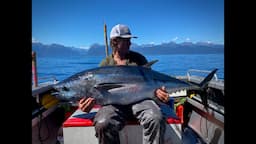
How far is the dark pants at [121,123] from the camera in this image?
1993 millimetres

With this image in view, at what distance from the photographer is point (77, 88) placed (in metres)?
2.16

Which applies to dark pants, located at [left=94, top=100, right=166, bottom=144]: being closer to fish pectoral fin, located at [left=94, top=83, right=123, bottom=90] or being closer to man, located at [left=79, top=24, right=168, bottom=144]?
man, located at [left=79, top=24, right=168, bottom=144]

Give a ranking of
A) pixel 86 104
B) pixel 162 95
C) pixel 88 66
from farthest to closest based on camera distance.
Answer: pixel 88 66 < pixel 162 95 < pixel 86 104

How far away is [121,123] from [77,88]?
1.64ft

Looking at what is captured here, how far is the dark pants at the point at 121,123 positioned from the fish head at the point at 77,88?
0.21 meters

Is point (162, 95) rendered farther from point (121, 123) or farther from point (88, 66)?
point (88, 66)

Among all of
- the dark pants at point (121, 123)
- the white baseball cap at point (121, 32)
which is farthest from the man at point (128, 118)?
the white baseball cap at point (121, 32)

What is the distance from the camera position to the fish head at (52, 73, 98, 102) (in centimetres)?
215

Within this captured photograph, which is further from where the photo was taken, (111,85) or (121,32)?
(121,32)

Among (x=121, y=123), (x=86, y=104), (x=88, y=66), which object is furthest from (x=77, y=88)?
(x=88, y=66)

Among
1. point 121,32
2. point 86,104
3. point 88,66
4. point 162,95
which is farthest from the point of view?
point 88,66

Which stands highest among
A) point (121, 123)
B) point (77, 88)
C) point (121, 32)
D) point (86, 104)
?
point (121, 32)

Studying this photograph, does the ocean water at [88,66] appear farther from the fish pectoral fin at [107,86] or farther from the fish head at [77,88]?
the fish pectoral fin at [107,86]
